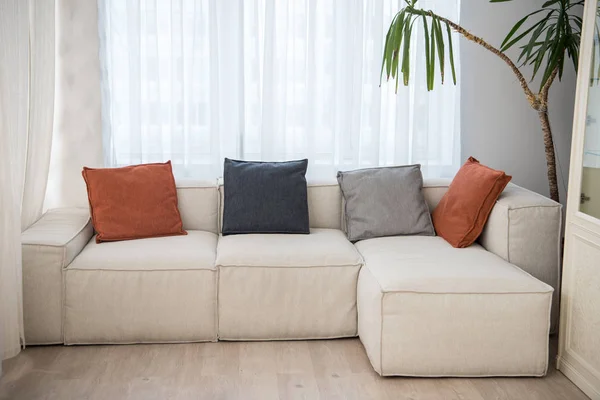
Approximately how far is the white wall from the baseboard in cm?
180

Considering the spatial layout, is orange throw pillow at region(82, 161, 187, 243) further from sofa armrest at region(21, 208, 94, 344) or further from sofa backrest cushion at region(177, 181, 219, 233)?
sofa armrest at region(21, 208, 94, 344)

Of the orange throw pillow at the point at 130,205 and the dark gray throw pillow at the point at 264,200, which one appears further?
the dark gray throw pillow at the point at 264,200

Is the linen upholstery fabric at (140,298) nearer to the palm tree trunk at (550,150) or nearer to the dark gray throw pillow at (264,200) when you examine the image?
the dark gray throw pillow at (264,200)

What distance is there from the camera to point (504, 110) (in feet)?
16.5

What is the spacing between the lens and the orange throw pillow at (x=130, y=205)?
4.11 m

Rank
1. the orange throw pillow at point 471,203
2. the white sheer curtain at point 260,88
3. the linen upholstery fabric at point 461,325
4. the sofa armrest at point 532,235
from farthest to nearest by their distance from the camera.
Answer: the white sheer curtain at point 260,88 → the orange throw pillow at point 471,203 → the sofa armrest at point 532,235 → the linen upholstery fabric at point 461,325

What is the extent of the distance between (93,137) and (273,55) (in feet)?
3.99

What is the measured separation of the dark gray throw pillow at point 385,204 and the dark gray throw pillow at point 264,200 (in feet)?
0.90

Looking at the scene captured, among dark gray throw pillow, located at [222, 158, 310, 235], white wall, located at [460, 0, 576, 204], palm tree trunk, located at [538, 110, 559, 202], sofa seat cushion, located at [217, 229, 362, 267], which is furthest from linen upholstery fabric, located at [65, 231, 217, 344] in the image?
white wall, located at [460, 0, 576, 204]

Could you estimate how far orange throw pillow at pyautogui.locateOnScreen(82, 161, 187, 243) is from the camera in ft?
13.5

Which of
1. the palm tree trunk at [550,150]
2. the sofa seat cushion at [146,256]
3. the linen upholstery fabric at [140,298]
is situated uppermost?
the palm tree trunk at [550,150]

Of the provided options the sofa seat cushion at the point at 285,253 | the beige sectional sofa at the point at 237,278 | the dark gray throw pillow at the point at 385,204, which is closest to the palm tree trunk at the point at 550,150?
the beige sectional sofa at the point at 237,278

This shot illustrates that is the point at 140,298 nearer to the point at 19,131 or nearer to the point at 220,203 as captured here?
the point at 220,203

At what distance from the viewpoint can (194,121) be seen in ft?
15.8
